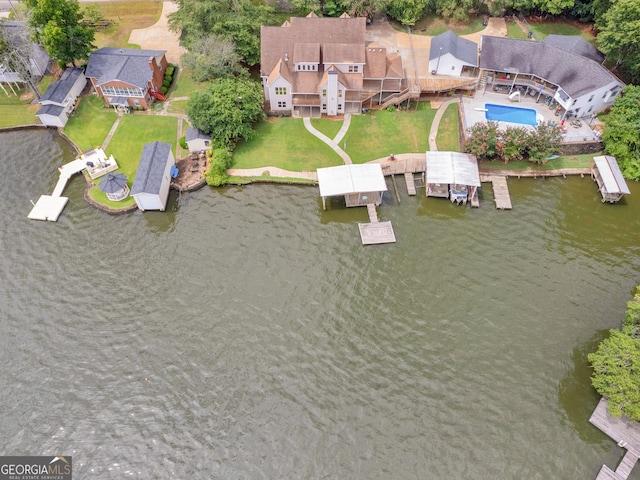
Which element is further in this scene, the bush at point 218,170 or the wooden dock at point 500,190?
the bush at point 218,170

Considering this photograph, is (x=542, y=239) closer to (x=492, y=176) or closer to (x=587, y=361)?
(x=492, y=176)

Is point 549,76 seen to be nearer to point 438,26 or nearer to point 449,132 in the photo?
point 449,132

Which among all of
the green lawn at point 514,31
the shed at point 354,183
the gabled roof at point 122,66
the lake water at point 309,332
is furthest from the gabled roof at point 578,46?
the gabled roof at point 122,66

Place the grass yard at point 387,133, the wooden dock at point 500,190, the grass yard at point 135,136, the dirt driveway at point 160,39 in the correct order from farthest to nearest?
the dirt driveway at point 160,39
the grass yard at point 387,133
the grass yard at point 135,136
the wooden dock at point 500,190

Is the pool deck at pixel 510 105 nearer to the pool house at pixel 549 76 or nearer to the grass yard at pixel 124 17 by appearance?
the pool house at pixel 549 76

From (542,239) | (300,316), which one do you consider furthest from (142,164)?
(542,239)

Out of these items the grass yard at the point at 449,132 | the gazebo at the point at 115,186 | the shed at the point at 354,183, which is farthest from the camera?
the grass yard at the point at 449,132

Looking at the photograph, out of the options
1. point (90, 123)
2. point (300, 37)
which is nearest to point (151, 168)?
point (90, 123)

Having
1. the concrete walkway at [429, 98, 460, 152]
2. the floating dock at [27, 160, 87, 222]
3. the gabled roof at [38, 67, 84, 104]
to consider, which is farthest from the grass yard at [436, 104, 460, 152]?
the gabled roof at [38, 67, 84, 104]
